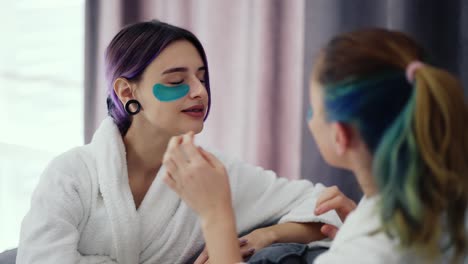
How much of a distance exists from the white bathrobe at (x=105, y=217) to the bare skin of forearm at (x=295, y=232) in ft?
0.08

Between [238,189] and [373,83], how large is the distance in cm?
74

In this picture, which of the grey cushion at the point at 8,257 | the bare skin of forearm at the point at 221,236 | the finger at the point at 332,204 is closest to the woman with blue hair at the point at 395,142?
the bare skin of forearm at the point at 221,236

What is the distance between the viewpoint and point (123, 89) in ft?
4.61

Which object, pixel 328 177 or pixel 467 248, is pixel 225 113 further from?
pixel 467 248

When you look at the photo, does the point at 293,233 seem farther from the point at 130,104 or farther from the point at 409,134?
the point at 409,134

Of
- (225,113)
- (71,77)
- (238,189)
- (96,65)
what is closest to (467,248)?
(238,189)

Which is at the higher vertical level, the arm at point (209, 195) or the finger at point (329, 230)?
the arm at point (209, 195)

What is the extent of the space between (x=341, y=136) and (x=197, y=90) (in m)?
0.51

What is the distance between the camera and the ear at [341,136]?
92cm

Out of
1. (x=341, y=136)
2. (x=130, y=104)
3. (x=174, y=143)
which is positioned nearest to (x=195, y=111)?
(x=130, y=104)

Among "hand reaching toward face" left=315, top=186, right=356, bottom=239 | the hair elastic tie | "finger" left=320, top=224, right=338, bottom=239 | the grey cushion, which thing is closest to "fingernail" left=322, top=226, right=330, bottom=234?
"finger" left=320, top=224, right=338, bottom=239

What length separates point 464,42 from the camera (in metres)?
1.67

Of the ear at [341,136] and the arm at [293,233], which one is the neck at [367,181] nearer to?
the ear at [341,136]

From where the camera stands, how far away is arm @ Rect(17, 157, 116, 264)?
1.23 m
